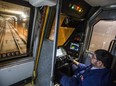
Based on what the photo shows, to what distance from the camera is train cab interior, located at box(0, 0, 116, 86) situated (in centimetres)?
215

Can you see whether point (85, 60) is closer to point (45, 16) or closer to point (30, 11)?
point (45, 16)

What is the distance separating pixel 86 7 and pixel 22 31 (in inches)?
62.5

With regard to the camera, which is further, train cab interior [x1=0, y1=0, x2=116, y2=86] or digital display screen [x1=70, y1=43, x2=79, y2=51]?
digital display screen [x1=70, y1=43, x2=79, y2=51]

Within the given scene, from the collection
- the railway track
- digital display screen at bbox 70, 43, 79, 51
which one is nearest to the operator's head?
digital display screen at bbox 70, 43, 79, 51

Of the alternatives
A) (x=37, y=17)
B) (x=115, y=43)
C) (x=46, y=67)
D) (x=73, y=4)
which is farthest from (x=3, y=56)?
(x=115, y=43)

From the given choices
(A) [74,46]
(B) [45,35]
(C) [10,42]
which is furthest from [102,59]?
(C) [10,42]

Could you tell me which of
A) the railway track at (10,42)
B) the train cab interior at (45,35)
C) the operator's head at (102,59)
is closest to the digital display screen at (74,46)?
the train cab interior at (45,35)

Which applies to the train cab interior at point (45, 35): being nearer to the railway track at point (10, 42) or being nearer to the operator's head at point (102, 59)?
the railway track at point (10, 42)

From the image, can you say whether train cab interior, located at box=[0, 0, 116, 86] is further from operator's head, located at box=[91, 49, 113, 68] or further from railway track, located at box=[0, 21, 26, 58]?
operator's head, located at box=[91, 49, 113, 68]

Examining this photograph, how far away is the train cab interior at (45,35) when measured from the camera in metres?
2.15

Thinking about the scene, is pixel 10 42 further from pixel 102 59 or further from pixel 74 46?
pixel 102 59

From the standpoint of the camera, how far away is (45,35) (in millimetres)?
2270

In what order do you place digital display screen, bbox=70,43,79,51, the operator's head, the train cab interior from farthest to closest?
digital display screen, bbox=70,43,79,51 < the train cab interior < the operator's head

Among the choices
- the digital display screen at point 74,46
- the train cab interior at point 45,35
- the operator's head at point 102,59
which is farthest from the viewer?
the digital display screen at point 74,46
